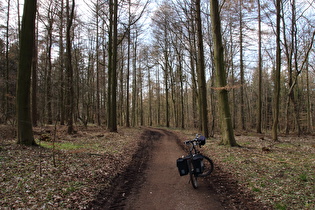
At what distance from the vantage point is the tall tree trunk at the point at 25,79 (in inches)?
316

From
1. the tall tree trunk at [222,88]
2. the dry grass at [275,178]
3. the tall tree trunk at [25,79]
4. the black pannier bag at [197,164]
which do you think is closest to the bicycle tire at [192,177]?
the black pannier bag at [197,164]

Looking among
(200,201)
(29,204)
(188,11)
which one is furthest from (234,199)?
(188,11)

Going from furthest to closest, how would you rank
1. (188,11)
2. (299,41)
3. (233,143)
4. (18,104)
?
(299,41) < (188,11) < (233,143) < (18,104)

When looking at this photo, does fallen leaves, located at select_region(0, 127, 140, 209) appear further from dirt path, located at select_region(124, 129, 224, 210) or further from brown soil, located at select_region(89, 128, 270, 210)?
dirt path, located at select_region(124, 129, 224, 210)

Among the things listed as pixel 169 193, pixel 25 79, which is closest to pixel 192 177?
pixel 169 193

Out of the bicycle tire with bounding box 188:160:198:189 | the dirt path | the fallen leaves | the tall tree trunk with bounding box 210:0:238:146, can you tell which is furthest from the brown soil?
the tall tree trunk with bounding box 210:0:238:146

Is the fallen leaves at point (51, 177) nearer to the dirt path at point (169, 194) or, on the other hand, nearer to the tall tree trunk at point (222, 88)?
the dirt path at point (169, 194)

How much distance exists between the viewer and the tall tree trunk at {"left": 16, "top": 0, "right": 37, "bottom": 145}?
8.03 meters

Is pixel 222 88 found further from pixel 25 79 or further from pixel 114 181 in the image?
pixel 25 79

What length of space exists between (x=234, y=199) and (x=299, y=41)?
2029cm

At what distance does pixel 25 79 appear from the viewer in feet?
26.8

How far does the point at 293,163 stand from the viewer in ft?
23.3

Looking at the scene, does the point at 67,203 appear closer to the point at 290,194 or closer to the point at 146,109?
the point at 290,194

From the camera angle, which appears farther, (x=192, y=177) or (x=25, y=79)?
(x=25, y=79)
